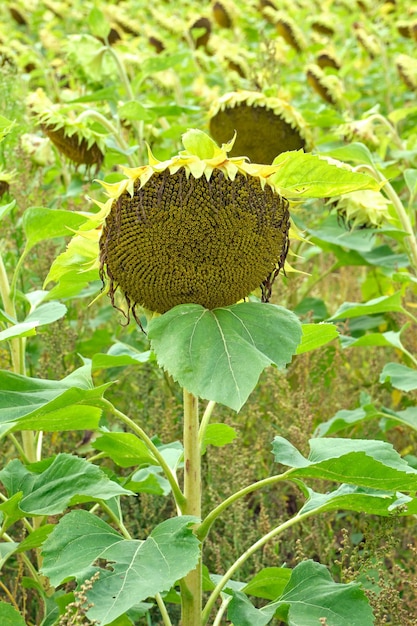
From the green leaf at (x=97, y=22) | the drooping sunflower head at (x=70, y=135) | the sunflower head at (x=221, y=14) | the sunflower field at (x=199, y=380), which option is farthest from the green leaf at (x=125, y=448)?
the sunflower head at (x=221, y=14)

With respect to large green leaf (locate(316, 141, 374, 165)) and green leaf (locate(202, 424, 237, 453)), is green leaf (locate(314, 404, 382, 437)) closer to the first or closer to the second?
green leaf (locate(202, 424, 237, 453))

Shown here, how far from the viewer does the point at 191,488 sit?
63.2 inches

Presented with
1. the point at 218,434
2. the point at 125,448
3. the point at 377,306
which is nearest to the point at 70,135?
the point at 377,306

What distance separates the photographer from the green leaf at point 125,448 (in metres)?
1.60

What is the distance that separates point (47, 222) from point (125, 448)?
0.57 m

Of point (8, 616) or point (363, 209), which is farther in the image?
point (363, 209)

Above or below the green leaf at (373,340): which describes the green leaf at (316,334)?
above

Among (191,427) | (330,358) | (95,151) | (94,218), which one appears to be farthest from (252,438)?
(94,218)

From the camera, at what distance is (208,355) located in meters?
1.36

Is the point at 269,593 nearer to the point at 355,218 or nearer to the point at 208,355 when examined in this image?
the point at 208,355

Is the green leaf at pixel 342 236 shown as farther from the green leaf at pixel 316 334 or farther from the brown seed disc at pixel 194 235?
the brown seed disc at pixel 194 235

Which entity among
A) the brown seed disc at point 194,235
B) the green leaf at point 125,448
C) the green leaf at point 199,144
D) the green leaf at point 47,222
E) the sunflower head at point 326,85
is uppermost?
the green leaf at point 199,144

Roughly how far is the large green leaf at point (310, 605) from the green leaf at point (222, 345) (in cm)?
44

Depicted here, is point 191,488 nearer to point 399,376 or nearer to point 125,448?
point 125,448
